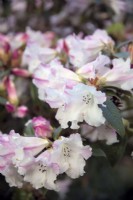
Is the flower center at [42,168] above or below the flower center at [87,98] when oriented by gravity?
below

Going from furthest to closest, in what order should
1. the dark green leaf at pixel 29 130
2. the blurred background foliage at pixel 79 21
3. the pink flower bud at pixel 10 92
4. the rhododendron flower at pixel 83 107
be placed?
the blurred background foliage at pixel 79 21 → the pink flower bud at pixel 10 92 → the dark green leaf at pixel 29 130 → the rhododendron flower at pixel 83 107

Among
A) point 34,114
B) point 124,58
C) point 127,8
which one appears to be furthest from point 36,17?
point 124,58

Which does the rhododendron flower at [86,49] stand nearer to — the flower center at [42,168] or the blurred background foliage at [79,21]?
the flower center at [42,168]

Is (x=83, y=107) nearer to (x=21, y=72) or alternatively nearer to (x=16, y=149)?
(x=16, y=149)

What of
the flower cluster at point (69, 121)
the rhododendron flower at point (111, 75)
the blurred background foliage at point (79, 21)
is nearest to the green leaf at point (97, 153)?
the flower cluster at point (69, 121)

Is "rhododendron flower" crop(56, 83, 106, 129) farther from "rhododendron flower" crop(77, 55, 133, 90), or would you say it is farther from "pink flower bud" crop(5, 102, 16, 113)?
"pink flower bud" crop(5, 102, 16, 113)

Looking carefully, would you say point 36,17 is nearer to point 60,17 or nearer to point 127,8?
point 60,17

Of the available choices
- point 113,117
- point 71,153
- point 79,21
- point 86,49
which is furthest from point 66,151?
point 79,21
